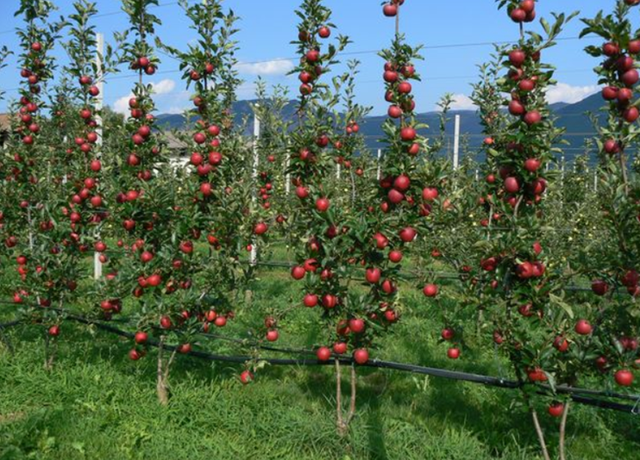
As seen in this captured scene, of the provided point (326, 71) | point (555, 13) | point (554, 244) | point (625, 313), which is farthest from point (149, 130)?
point (554, 244)

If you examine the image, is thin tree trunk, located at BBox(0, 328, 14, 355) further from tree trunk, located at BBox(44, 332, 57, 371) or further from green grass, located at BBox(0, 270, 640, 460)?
tree trunk, located at BBox(44, 332, 57, 371)

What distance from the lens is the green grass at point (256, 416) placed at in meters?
3.77

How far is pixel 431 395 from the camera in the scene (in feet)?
15.6

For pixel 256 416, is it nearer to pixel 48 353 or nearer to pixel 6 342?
pixel 48 353

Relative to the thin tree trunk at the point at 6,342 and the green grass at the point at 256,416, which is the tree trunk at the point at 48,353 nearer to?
the green grass at the point at 256,416

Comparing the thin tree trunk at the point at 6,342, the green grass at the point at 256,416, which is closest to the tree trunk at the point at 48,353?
the green grass at the point at 256,416

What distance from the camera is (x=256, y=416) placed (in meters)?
4.26

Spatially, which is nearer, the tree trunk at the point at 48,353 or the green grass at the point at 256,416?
the green grass at the point at 256,416

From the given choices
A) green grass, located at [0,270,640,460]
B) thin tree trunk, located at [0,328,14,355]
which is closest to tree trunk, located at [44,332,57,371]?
green grass, located at [0,270,640,460]

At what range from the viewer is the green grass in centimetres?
377

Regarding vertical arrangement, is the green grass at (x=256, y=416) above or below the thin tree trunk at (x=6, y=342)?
below

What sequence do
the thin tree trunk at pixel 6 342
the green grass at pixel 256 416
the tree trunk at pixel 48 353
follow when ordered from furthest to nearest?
the thin tree trunk at pixel 6 342
the tree trunk at pixel 48 353
the green grass at pixel 256 416

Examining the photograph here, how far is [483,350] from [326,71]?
333 centimetres

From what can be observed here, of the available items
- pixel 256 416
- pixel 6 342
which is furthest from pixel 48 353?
pixel 256 416
